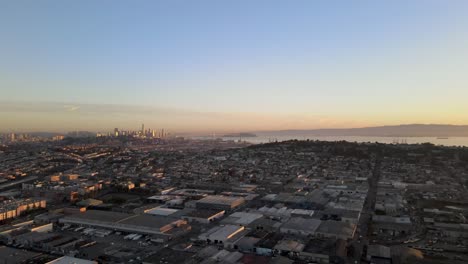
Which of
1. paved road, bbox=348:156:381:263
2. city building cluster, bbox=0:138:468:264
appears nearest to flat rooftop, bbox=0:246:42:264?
city building cluster, bbox=0:138:468:264

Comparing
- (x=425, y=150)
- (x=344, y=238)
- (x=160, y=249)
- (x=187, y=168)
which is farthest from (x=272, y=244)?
(x=425, y=150)

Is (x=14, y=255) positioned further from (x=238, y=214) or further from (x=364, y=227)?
(x=364, y=227)

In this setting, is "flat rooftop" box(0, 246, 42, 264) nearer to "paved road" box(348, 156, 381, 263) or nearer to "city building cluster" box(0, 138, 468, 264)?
"city building cluster" box(0, 138, 468, 264)

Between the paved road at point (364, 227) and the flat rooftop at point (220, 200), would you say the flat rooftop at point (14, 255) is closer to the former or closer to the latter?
the flat rooftop at point (220, 200)

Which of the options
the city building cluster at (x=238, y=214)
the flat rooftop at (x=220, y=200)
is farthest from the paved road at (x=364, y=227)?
the flat rooftop at (x=220, y=200)

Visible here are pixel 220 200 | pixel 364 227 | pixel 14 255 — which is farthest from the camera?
pixel 220 200

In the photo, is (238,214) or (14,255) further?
(238,214)

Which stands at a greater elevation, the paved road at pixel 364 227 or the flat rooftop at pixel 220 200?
the flat rooftop at pixel 220 200

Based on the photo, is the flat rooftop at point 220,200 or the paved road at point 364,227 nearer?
the paved road at point 364,227

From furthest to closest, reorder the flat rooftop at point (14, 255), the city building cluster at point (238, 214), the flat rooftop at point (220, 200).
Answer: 1. the flat rooftop at point (220, 200)
2. the city building cluster at point (238, 214)
3. the flat rooftop at point (14, 255)

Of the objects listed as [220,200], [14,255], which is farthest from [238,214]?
[14,255]

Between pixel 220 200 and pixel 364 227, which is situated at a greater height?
pixel 220 200

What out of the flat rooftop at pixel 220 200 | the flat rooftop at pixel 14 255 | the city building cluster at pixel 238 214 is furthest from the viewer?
the flat rooftop at pixel 220 200
